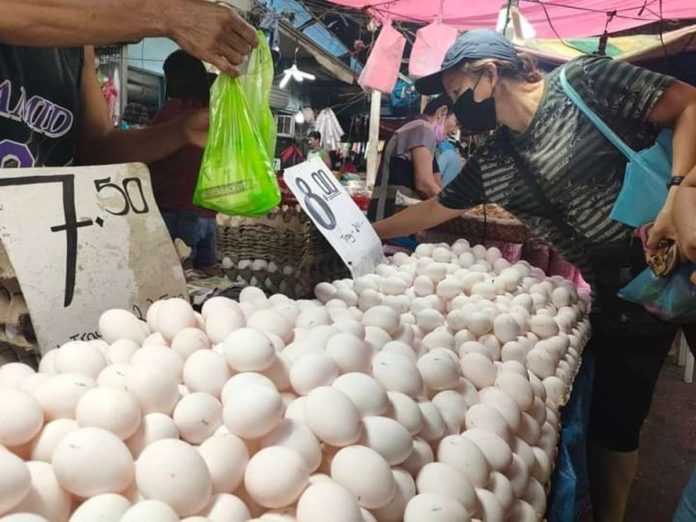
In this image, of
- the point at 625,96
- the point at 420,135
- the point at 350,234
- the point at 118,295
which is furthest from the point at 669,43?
the point at 118,295

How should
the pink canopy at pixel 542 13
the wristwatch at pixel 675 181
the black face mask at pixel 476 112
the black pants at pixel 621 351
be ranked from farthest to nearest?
the pink canopy at pixel 542 13 < the black face mask at pixel 476 112 < the black pants at pixel 621 351 < the wristwatch at pixel 675 181

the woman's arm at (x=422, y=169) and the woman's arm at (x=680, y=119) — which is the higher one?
the woman's arm at (x=680, y=119)

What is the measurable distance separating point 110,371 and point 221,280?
804 millimetres

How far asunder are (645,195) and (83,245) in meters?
1.54

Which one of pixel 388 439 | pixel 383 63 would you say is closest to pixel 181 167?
pixel 388 439

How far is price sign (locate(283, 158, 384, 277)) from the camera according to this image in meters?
1.46

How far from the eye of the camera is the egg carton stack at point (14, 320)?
34.1 inches

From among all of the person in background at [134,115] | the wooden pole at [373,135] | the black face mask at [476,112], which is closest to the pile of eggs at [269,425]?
the black face mask at [476,112]

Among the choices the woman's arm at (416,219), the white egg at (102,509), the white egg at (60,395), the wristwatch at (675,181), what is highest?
the white egg at (102,509)

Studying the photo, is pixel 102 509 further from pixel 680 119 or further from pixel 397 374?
pixel 680 119

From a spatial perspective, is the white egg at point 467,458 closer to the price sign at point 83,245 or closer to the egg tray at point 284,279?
the price sign at point 83,245

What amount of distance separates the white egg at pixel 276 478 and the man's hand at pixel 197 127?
916 millimetres

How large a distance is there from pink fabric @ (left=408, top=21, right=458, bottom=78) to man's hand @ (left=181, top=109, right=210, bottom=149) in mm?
3637

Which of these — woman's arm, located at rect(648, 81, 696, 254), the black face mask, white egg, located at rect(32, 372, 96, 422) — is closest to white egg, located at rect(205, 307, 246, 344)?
white egg, located at rect(32, 372, 96, 422)
